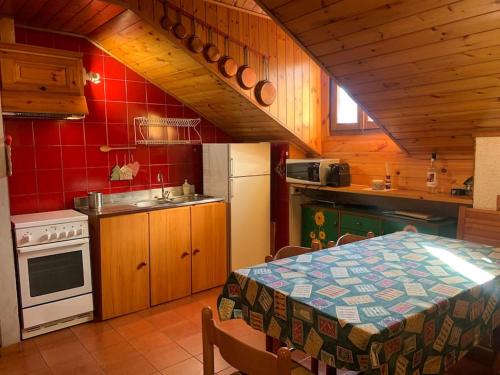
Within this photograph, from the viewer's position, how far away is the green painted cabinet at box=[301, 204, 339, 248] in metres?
3.91

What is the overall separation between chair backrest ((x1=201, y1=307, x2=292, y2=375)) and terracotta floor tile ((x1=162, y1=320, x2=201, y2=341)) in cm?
161

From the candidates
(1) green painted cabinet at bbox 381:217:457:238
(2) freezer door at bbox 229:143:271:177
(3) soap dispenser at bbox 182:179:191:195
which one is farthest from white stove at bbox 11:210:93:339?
(1) green painted cabinet at bbox 381:217:457:238

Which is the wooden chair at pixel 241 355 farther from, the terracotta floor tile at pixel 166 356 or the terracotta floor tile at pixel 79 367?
the terracotta floor tile at pixel 79 367

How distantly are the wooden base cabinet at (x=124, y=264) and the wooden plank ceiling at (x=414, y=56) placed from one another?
195 cm

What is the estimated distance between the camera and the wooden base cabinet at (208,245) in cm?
373

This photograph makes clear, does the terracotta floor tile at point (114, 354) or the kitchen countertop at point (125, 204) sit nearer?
the terracotta floor tile at point (114, 354)

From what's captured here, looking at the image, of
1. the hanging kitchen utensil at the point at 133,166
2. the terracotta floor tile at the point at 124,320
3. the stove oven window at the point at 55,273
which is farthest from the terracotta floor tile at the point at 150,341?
the hanging kitchen utensil at the point at 133,166

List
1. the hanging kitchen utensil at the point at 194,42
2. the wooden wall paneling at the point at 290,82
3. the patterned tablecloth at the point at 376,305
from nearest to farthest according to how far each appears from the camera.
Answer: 1. the patterned tablecloth at the point at 376,305
2. the hanging kitchen utensil at the point at 194,42
3. the wooden wall paneling at the point at 290,82

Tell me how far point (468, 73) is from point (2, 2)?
3083mm

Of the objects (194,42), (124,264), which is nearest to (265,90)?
(194,42)

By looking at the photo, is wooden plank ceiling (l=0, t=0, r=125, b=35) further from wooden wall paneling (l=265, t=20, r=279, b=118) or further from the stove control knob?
the stove control knob

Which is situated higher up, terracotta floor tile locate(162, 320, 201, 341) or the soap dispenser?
the soap dispenser

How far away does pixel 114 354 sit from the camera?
2719mm

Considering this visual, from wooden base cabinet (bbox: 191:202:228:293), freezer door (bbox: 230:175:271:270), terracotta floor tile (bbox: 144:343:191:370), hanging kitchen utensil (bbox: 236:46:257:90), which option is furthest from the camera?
freezer door (bbox: 230:175:271:270)
